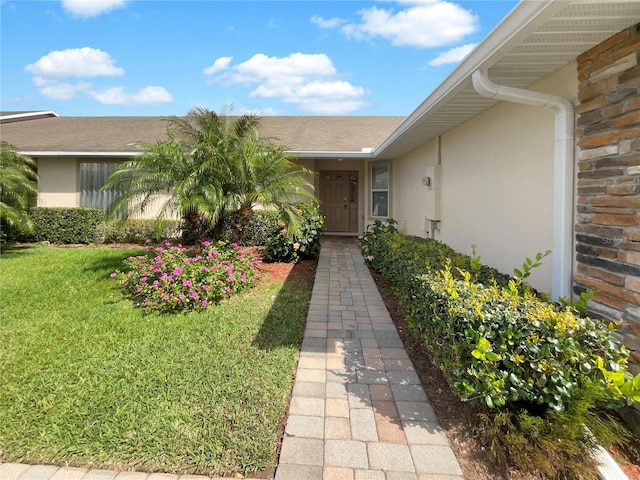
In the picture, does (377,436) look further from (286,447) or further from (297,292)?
(297,292)

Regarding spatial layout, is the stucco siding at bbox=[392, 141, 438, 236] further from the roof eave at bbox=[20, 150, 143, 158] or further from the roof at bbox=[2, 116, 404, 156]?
the roof eave at bbox=[20, 150, 143, 158]

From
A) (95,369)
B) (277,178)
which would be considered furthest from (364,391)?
(277,178)

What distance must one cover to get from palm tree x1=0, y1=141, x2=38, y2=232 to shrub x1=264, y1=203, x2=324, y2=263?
6026mm

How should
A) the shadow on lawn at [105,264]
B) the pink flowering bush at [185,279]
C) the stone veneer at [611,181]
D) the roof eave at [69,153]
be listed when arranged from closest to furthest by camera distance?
the stone veneer at [611,181]
the pink flowering bush at [185,279]
the shadow on lawn at [105,264]
the roof eave at [69,153]

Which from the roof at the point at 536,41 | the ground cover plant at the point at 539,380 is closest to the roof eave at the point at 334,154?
the roof at the point at 536,41

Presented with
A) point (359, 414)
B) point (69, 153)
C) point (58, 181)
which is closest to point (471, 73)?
point (359, 414)

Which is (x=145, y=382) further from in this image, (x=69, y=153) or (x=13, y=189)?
(x=69, y=153)

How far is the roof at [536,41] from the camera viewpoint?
2242 millimetres

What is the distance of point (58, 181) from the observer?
1086 cm

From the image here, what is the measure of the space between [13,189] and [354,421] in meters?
10.1

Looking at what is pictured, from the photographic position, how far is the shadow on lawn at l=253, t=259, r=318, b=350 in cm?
371

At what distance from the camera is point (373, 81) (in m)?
8.48

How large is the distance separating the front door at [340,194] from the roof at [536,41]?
327 inches

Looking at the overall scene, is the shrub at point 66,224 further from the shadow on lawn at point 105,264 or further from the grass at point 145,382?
the grass at point 145,382
